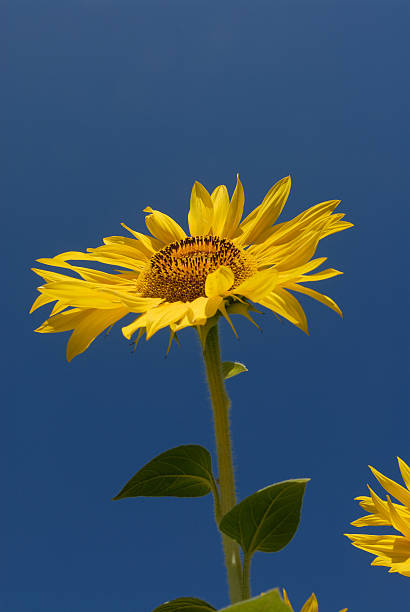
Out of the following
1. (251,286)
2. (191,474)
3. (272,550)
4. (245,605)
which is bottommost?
(245,605)

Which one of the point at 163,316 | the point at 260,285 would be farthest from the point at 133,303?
the point at 260,285

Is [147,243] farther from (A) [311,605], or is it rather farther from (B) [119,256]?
(A) [311,605]

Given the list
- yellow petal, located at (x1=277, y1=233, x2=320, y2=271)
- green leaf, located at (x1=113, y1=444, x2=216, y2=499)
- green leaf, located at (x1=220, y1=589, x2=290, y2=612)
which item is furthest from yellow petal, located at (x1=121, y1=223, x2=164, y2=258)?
green leaf, located at (x1=220, y1=589, x2=290, y2=612)

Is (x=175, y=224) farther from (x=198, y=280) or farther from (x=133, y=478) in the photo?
(x=133, y=478)

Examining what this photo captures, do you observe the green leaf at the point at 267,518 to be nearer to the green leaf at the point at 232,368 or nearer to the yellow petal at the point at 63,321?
the green leaf at the point at 232,368

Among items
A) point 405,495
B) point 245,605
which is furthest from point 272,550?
point 405,495

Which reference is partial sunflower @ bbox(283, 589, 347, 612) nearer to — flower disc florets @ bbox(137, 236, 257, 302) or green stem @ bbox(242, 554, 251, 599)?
green stem @ bbox(242, 554, 251, 599)
